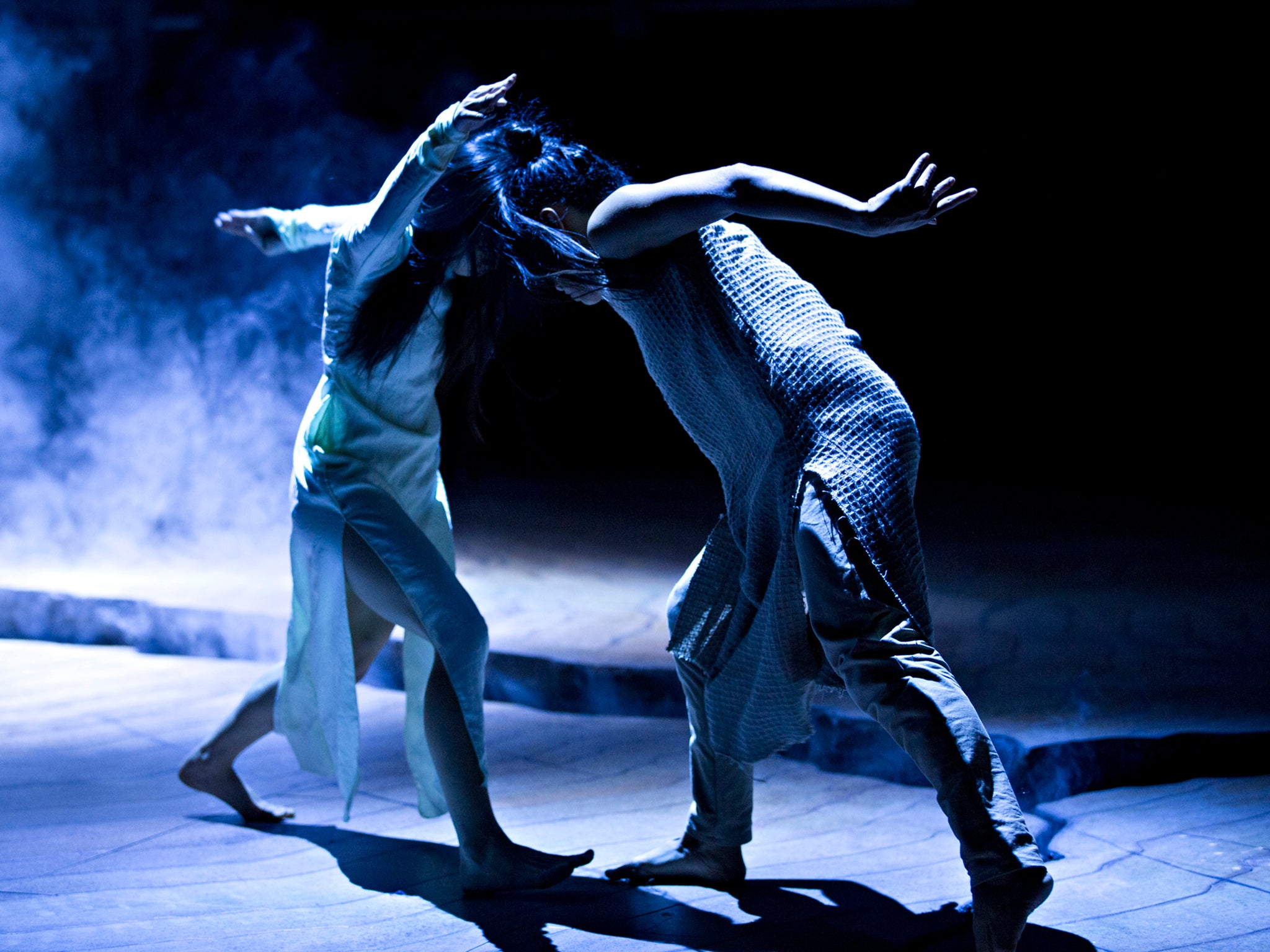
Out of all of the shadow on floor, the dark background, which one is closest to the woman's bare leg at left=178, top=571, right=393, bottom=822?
the shadow on floor

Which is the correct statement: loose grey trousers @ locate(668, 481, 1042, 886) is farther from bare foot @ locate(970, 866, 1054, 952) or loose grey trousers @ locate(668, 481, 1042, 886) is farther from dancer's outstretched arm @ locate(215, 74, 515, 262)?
dancer's outstretched arm @ locate(215, 74, 515, 262)

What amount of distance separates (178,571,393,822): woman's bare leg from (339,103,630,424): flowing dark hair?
58cm

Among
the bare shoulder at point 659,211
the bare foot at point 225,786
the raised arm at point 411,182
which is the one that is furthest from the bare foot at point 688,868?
the raised arm at point 411,182

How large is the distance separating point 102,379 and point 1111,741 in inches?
217

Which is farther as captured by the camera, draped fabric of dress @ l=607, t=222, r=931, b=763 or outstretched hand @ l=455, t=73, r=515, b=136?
outstretched hand @ l=455, t=73, r=515, b=136

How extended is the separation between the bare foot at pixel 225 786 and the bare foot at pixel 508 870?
72 cm

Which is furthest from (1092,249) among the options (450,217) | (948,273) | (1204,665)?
(450,217)

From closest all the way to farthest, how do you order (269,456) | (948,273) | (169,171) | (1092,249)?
A: (269,456) → (169,171) → (1092,249) → (948,273)

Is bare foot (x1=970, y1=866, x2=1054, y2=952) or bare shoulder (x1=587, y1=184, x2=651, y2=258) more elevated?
bare shoulder (x1=587, y1=184, x2=651, y2=258)

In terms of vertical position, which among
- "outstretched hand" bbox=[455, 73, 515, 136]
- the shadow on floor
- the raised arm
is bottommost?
the shadow on floor

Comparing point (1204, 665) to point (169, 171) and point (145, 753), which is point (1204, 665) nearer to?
point (145, 753)

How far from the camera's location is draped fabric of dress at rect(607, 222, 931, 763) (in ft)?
7.06

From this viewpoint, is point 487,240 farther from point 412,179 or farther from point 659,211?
point 659,211

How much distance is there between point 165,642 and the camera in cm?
494
